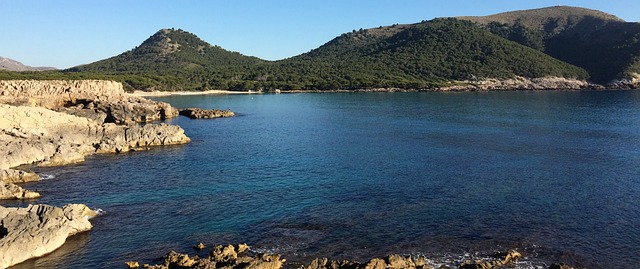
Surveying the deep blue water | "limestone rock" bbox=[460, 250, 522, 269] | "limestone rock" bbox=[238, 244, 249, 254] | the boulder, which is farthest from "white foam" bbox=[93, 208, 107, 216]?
"limestone rock" bbox=[460, 250, 522, 269]

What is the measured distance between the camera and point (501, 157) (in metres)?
65.9

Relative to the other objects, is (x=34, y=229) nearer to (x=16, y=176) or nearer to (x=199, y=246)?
(x=199, y=246)

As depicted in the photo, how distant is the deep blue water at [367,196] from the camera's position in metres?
33.3

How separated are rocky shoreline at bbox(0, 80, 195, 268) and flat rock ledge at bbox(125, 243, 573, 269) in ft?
24.9

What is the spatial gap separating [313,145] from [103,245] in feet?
155

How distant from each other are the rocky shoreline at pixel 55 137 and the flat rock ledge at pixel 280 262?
7603 millimetres

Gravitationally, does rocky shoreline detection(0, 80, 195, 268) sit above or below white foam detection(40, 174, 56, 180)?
above

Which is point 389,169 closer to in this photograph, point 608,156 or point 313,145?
point 313,145

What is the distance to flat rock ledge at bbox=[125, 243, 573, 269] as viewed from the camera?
2820 cm

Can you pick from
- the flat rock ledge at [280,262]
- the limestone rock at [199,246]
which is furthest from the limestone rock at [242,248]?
the limestone rock at [199,246]

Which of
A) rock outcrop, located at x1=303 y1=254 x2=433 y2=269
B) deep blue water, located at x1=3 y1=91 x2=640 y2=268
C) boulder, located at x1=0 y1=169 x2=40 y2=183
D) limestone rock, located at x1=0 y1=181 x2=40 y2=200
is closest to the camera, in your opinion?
rock outcrop, located at x1=303 y1=254 x2=433 y2=269

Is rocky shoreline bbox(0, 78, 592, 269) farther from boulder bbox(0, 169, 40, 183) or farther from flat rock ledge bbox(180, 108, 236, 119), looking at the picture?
flat rock ledge bbox(180, 108, 236, 119)

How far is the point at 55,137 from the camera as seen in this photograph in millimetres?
64750

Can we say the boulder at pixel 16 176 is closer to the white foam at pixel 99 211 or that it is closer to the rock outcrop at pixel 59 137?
the rock outcrop at pixel 59 137
